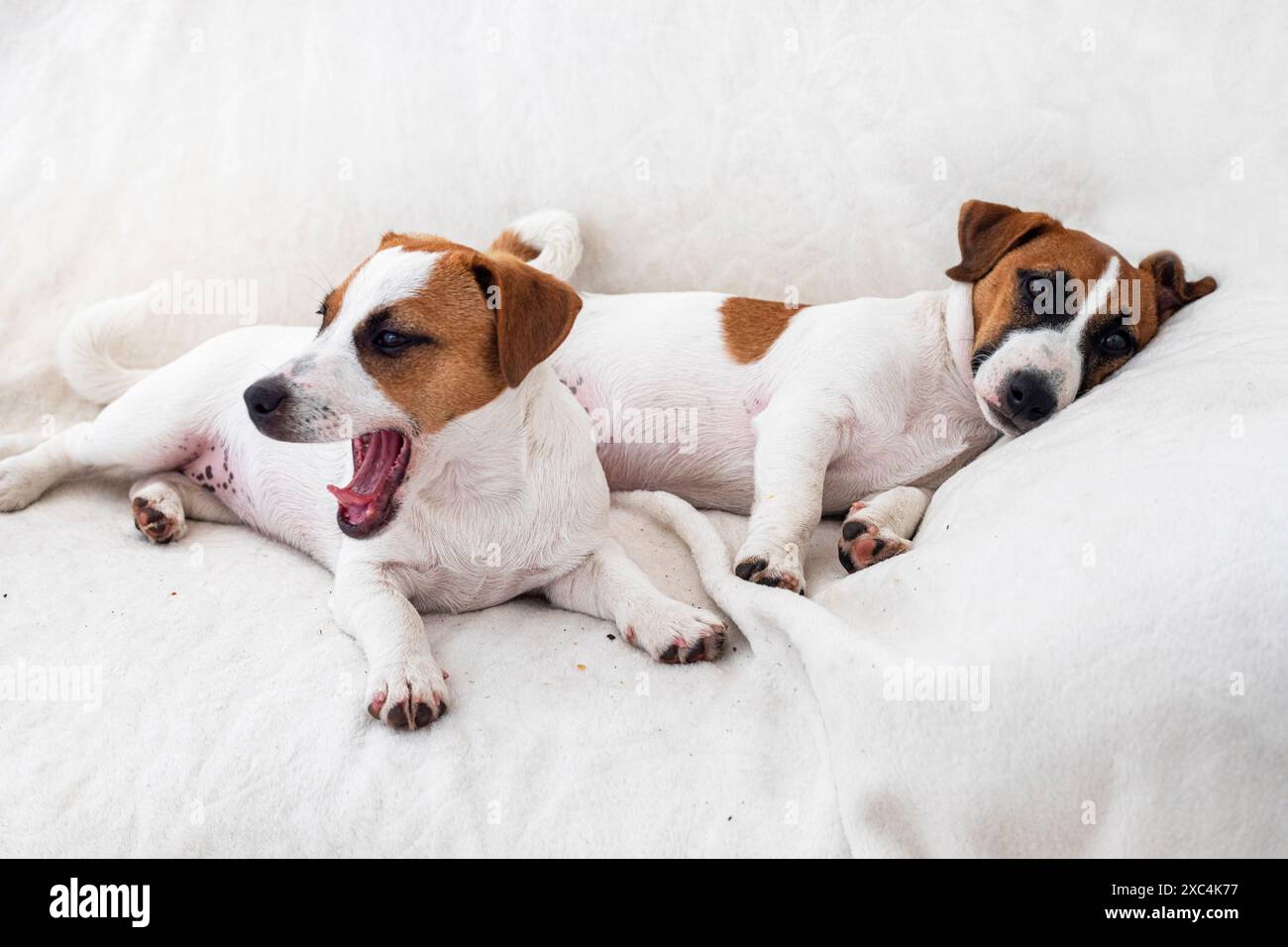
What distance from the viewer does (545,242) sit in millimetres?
3002

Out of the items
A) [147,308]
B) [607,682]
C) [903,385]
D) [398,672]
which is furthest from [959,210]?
[147,308]

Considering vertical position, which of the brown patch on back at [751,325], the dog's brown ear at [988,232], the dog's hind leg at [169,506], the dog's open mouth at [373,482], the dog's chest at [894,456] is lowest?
the dog's hind leg at [169,506]

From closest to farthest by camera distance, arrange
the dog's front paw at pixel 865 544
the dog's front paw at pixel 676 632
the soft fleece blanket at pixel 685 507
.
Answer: the soft fleece blanket at pixel 685 507 → the dog's front paw at pixel 676 632 → the dog's front paw at pixel 865 544

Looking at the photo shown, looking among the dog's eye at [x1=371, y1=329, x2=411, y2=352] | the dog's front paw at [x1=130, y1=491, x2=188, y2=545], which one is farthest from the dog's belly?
the dog's eye at [x1=371, y1=329, x2=411, y2=352]

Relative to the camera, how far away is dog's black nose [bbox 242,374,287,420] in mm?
1922

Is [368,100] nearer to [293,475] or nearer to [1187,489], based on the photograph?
[293,475]

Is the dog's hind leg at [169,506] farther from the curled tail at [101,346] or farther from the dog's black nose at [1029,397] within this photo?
the dog's black nose at [1029,397]

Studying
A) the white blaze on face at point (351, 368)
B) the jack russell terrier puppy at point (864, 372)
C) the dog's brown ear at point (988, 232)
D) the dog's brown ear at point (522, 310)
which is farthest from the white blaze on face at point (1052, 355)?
the white blaze on face at point (351, 368)

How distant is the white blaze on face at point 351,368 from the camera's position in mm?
1936

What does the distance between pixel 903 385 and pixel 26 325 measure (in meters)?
2.54

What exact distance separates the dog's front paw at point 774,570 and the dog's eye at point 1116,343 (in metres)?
0.94

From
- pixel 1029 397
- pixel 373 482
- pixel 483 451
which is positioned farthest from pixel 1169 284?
pixel 373 482

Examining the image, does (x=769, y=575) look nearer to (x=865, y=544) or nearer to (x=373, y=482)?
(x=865, y=544)

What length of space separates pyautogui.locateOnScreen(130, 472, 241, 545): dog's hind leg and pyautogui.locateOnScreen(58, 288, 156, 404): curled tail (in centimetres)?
44
